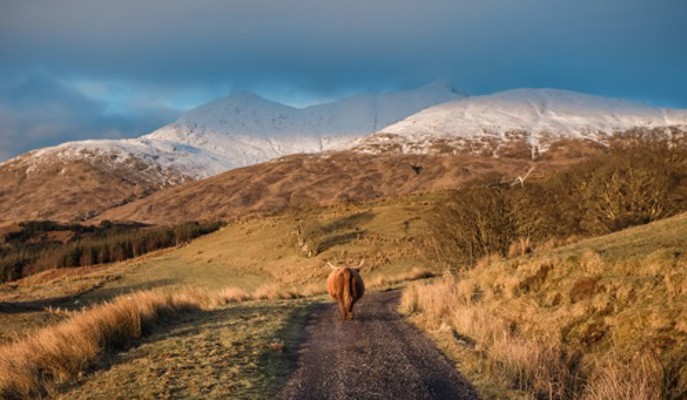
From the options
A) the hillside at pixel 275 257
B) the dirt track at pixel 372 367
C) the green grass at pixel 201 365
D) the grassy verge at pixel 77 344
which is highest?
the grassy verge at pixel 77 344

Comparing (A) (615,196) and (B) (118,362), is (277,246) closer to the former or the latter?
(A) (615,196)

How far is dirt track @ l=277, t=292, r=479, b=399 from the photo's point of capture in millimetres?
8375

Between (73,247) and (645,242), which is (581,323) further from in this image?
(73,247)

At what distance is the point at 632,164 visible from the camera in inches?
1143

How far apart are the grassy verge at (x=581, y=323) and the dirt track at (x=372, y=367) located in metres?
0.49

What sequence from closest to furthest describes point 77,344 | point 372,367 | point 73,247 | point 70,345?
point 372,367 → point 70,345 → point 77,344 → point 73,247

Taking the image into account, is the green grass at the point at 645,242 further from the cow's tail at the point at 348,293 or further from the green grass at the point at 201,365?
the green grass at the point at 201,365

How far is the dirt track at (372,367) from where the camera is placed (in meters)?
8.38

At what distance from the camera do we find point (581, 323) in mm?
11258

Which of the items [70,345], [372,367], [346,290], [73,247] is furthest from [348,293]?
[73,247]

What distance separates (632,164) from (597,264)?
19.0m

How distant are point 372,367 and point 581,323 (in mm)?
4700

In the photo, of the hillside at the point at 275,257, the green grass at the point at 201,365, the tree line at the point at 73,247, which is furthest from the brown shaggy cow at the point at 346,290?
the tree line at the point at 73,247

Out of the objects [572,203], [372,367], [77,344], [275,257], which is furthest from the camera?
[275,257]
